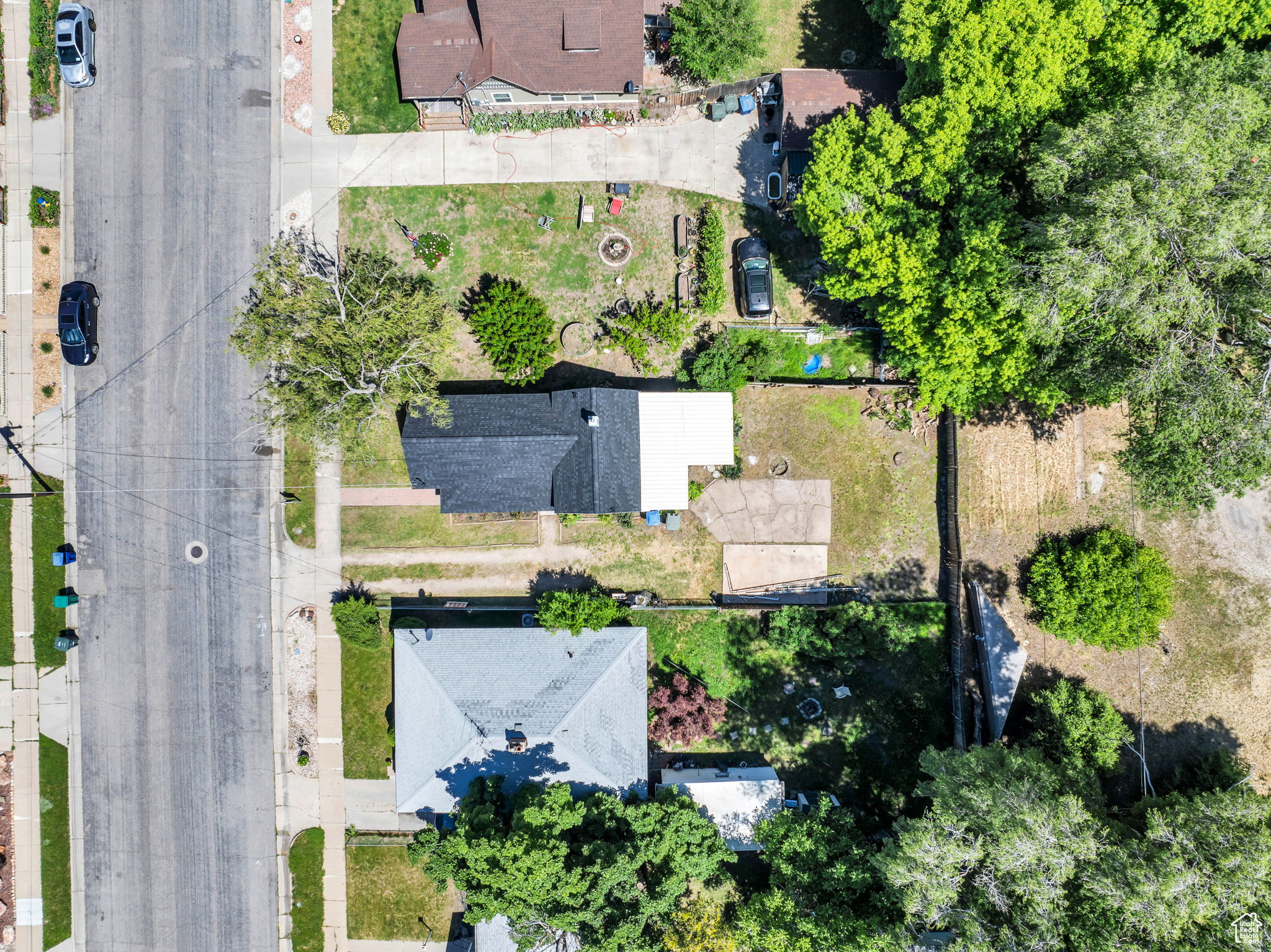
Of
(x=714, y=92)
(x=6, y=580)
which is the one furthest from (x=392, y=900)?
(x=714, y=92)

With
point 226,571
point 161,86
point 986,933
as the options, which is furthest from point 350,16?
point 986,933

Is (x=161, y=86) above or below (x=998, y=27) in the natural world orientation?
above

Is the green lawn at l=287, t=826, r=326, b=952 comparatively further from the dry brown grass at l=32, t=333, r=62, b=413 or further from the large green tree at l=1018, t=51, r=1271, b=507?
the large green tree at l=1018, t=51, r=1271, b=507

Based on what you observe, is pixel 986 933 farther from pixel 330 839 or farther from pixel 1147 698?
pixel 330 839

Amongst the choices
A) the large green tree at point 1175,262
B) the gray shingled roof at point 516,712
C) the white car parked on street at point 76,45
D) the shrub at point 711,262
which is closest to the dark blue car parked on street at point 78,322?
the white car parked on street at point 76,45

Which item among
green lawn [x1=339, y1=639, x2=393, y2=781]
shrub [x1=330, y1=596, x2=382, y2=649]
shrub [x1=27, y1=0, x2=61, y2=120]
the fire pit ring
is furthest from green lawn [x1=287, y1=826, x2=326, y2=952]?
shrub [x1=27, y1=0, x2=61, y2=120]

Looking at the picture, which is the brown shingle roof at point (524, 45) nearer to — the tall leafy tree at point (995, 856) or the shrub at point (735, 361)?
the shrub at point (735, 361)
